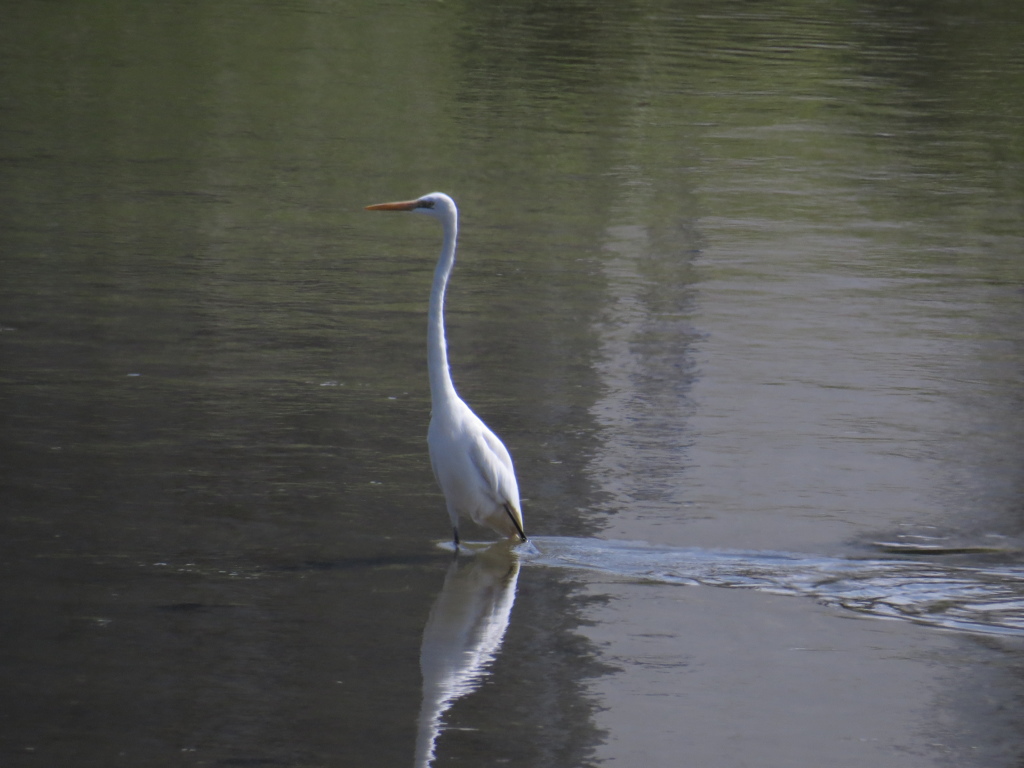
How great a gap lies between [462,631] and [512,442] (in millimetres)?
2317

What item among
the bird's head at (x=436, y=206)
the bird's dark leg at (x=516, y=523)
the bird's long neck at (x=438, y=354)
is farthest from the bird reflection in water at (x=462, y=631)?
the bird's head at (x=436, y=206)

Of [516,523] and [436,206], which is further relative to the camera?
[436,206]

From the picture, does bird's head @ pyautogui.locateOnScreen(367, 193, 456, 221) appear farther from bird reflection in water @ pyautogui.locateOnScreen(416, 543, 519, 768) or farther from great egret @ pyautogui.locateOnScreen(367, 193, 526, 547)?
bird reflection in water @ pyautogui.locateOnScreen(416, 543, 519, 768)

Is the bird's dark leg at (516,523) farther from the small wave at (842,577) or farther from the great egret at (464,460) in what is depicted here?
the small wave at (842,577)

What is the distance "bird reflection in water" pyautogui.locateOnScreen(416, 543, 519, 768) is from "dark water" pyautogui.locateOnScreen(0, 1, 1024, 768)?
0.07ft

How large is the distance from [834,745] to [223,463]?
3453mm

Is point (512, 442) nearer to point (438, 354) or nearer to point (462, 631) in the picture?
point (438, 354)

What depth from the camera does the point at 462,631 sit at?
5910 millimetres

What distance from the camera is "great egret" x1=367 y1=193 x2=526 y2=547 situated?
21.2ft

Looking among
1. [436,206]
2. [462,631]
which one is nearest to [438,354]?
[436,206]

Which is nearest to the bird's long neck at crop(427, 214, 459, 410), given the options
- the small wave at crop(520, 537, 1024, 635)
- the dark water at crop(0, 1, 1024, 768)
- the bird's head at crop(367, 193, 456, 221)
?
the bird's head at crop(367, 193, 456, 221)

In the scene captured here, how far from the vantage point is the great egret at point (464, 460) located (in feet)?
21.2

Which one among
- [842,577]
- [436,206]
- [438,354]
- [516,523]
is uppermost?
[436,206]

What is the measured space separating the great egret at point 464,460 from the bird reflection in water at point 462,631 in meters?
0.17
